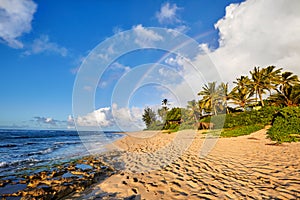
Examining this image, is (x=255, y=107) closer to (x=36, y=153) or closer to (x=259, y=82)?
(x=259, y=82)

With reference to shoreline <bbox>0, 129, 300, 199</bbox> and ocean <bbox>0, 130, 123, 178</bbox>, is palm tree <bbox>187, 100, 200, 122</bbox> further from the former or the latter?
shoreline <bbox>0, 129, 300, 199</bbox>

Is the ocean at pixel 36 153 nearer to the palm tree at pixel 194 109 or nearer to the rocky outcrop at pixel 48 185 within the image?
the rocky outcrop at pixel 48 185

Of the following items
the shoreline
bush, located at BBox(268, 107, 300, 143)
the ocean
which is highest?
bush, located at BBox(268, 107, 300, 143)

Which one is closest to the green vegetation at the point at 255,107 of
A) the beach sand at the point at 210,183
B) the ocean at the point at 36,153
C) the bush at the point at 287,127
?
the bush at the point at 287,127

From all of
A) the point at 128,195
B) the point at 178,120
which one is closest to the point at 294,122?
the point at 128,195

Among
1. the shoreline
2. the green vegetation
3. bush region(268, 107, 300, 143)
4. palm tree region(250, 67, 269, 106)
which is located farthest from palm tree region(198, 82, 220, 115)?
the shoreline

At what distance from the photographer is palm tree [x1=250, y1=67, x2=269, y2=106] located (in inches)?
1185

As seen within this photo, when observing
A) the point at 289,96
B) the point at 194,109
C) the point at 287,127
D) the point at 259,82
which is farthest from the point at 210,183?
the point at 194,109

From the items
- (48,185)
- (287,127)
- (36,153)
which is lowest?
(36,153)

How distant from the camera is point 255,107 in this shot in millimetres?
30641

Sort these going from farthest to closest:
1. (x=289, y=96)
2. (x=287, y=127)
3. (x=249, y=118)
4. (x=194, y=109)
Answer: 1. (x=194, y=109)
2. (x=289, y=96)
3. (x=249, y=118)
4. (x=287, y=127)

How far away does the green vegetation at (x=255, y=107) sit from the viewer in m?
14.4

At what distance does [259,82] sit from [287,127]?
64.4 ft

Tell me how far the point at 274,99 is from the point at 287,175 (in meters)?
26.5
